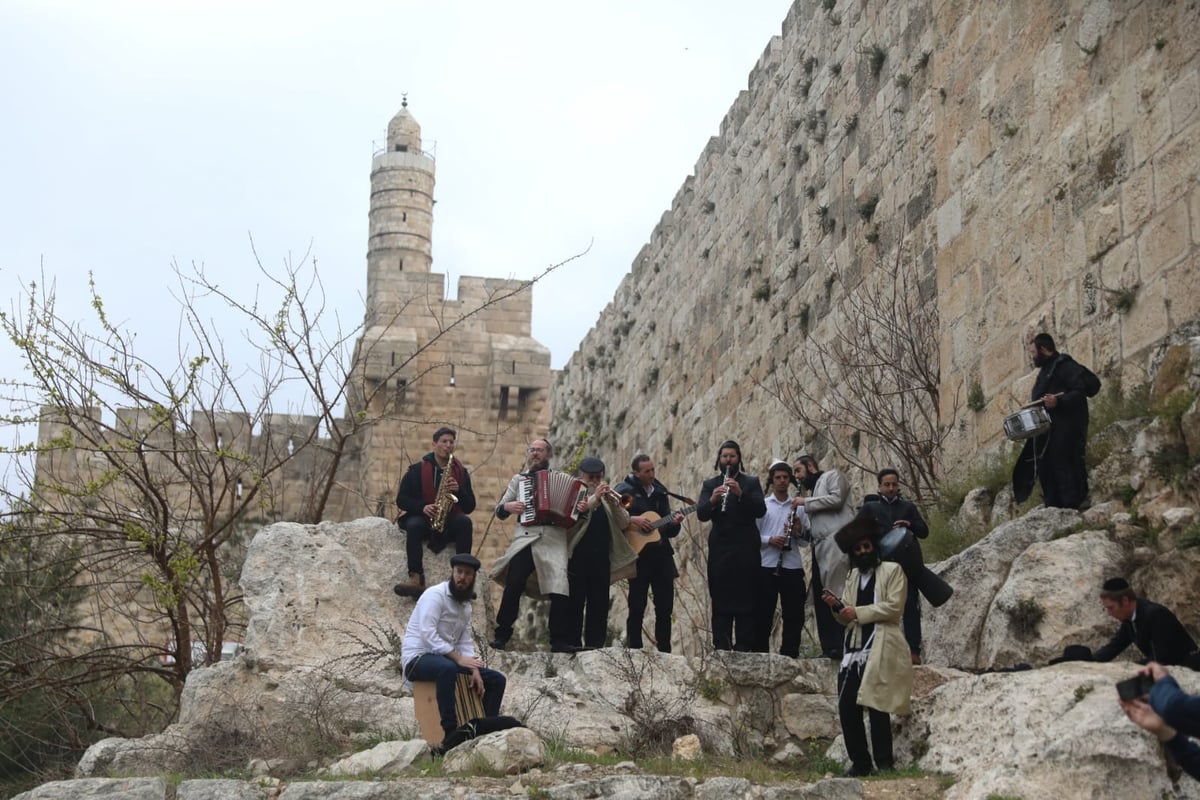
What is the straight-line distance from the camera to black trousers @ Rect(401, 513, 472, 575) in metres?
10.2

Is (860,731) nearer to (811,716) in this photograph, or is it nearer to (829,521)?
(811,716)

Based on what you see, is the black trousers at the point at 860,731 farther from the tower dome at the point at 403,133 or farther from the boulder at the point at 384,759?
the tower dome at the point at 403,133

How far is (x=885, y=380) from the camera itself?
12789 mm

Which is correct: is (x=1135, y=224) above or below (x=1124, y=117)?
below

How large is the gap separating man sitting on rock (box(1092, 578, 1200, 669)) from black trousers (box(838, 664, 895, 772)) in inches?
44.3

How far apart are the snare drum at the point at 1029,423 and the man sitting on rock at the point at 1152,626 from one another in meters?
1.71

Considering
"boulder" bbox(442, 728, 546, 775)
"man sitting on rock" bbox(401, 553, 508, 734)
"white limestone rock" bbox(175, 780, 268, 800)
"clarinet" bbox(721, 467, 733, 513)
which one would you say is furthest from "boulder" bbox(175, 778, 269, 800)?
"clarinet" bbox(721, 467, 733, 513)

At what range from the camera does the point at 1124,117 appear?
9414 millimetres

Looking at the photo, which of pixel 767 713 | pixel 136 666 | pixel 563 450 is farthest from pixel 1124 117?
pixel 563 450

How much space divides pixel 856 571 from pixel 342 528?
3602 mm

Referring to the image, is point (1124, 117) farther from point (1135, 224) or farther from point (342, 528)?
point (342, 528)

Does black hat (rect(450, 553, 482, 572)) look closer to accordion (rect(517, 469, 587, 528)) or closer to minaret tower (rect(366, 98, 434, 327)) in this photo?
accordion (rect(517, 469, 587, 528))

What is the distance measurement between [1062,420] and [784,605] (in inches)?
84.6

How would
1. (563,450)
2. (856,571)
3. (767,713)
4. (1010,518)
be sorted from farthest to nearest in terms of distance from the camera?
(563,450)
(1010,518)
(767,713)
(856,571)
